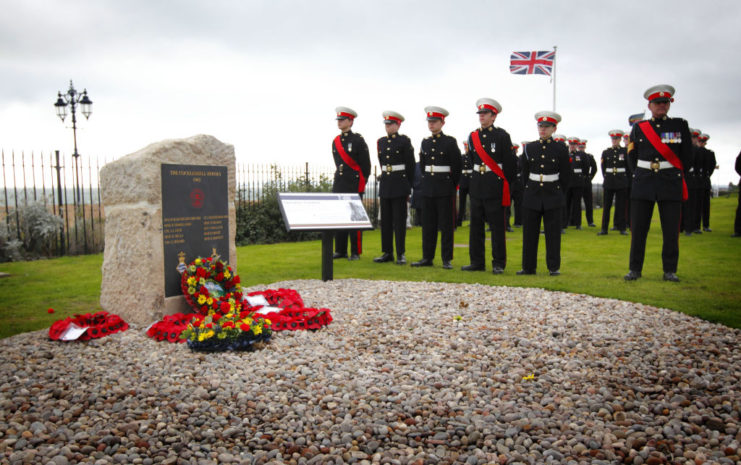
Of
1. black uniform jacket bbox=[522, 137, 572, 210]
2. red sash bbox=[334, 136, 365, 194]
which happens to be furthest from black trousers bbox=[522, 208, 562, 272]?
red sash bbox=[334, 136, 365, 194]

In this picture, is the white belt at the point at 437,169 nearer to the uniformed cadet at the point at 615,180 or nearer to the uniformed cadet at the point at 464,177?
the uniformed cadet at the point at 464,177

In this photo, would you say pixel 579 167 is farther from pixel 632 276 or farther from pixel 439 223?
pixel 632 276

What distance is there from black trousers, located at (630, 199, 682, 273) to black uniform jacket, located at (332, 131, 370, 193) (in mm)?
4145

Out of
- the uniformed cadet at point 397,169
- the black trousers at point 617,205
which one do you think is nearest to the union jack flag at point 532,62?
the black trousers at point 617,205

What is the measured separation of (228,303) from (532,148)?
4840 millimetres

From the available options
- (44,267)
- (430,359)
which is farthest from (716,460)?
(44,267)

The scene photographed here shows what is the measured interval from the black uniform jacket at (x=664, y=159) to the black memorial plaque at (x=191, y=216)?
5.23 m

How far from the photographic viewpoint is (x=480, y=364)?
13.5ft

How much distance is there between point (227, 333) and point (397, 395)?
1596mm

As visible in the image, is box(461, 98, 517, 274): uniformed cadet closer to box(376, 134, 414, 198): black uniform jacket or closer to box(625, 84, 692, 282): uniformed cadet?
box(376, 134, 414, 198): black uniform jacket

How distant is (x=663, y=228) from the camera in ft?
24.1

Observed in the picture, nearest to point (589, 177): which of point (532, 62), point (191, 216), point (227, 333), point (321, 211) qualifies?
point (532, 62)

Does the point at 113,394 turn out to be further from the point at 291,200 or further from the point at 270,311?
the point at 291,200

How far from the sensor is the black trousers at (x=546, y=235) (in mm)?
7826
